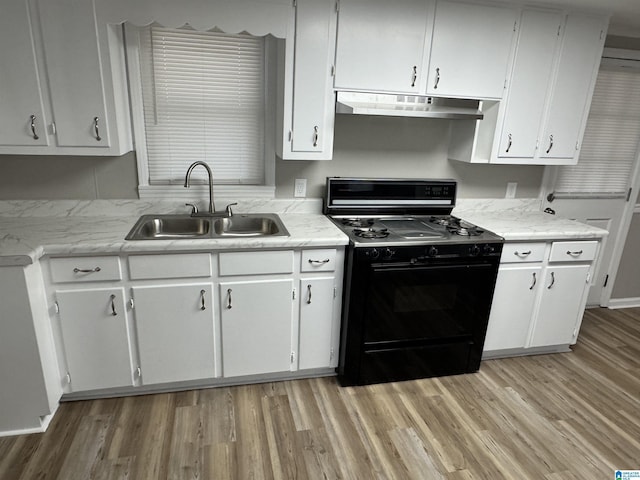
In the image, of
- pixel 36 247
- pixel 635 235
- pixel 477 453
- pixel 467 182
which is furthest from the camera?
pixel 635 235

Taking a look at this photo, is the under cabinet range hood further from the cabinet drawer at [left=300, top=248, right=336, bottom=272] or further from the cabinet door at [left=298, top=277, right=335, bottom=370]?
the cabinet door at [left=298, top=277, right=335, bottom=370]

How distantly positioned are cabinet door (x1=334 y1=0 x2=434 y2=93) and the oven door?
1.07 m

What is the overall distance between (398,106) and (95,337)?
206 cm

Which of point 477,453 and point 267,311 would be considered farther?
point 267,311

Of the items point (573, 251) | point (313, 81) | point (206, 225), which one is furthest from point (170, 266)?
point (573, 251)

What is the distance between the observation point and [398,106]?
2346mm

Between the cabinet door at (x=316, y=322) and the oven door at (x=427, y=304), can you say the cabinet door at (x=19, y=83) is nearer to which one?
the cabinet door at (x=316, y=322)

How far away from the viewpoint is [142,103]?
2.45 metres

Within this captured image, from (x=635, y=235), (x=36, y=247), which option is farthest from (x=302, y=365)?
(x=635, y=235)

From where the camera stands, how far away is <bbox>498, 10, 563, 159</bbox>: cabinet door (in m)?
2.46

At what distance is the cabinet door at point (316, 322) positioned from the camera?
2.32 metres

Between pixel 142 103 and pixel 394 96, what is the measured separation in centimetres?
148

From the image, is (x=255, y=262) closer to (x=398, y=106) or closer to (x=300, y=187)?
(x=300, y=187)

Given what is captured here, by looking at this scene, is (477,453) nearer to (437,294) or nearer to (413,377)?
(413,377)
